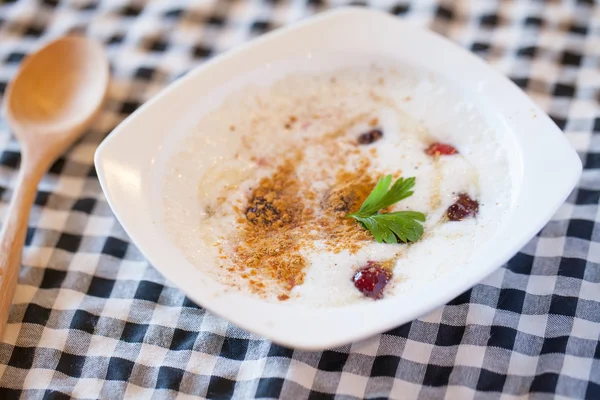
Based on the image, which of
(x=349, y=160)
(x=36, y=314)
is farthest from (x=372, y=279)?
(x=36, y=314)

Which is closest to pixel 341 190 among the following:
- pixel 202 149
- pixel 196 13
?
pixel 202 149

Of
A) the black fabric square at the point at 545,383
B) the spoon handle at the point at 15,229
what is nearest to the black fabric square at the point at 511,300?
the black fabric square at the point at 545,383

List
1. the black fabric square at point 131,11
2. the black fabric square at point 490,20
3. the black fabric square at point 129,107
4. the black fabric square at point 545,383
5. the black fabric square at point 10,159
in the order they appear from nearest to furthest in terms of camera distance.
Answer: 1. the black fabric square at point 545,383
2. the black fabric square at point 10,159
3. the black fabric square at point 129,107
4. the black fabric square at point 490,20
5. the black fabric square at point 131,11

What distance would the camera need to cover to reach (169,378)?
3.92ft

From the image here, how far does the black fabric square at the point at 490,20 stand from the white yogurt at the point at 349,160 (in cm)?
51

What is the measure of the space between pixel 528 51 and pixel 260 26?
0.75 m

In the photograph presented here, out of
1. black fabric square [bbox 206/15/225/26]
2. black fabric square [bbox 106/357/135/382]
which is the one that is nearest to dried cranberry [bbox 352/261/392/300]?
black fabric square [bbox 106/357/135/382]

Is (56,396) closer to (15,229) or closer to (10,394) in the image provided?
(10,394)

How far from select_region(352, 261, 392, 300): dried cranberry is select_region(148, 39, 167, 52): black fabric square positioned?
100 centimetres

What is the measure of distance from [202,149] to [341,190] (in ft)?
1.01

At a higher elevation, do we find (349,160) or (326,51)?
(326,51)

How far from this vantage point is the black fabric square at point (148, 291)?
1318 mm

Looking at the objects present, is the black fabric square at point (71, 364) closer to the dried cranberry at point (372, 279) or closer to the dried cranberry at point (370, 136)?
the dried cranberry at point (372, 279)

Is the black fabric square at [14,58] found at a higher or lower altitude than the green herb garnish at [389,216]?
lower
